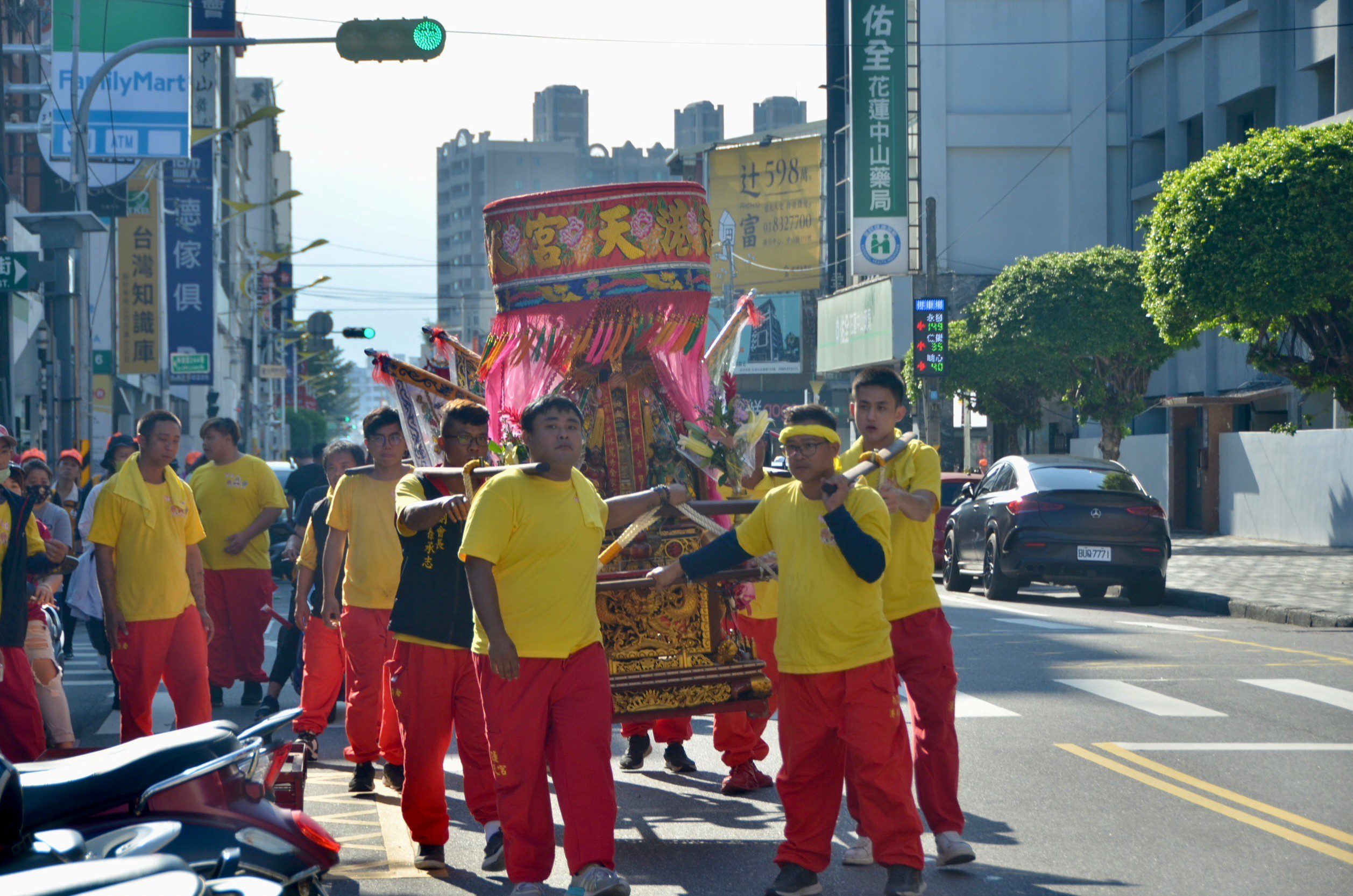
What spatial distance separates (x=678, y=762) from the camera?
8.10 m

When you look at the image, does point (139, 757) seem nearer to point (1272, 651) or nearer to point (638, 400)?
point (638, 400)

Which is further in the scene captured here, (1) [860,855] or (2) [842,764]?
(1) [860,855]

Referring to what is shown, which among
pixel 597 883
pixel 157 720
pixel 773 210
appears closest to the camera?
pixel 597 883

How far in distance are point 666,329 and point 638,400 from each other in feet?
1.35

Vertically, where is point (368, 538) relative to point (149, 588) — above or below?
above

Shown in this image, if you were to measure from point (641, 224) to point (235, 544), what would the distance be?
13.2 ft

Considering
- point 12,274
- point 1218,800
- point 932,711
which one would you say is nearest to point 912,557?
point 932,711

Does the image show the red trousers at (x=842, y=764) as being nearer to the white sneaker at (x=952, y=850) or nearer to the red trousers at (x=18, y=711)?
the white sneaker at (x=952, y=850)

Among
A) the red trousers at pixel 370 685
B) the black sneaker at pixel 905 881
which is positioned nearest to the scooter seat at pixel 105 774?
the black sneaker at pixel 905 881

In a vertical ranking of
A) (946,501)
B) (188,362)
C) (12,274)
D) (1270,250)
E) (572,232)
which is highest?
(1270,250)

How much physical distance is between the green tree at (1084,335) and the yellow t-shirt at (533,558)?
27.6 metres

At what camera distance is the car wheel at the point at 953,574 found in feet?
64.9

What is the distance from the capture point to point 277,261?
94.6m

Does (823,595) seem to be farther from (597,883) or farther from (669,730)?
(669,730)
